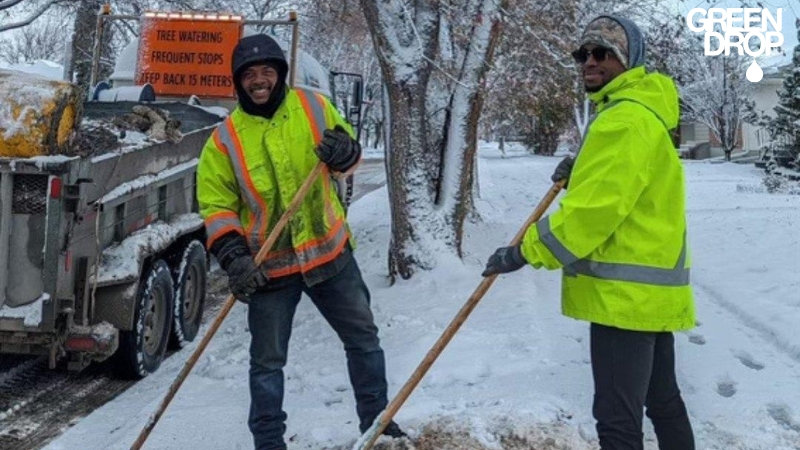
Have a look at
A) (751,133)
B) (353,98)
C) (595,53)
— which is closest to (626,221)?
(595,53)

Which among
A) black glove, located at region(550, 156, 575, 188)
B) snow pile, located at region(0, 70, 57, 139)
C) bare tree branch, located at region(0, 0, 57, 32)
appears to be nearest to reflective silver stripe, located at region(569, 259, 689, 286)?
black glove, located at region(550, 156, 575, 188)

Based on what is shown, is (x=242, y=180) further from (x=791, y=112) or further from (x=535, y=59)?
(x=791, y=112)

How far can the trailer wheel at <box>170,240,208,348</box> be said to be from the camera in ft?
20.1

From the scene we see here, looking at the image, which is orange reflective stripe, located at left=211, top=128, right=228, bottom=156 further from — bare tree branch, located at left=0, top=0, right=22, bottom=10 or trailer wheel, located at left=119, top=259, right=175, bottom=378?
bare tree branch, located at left=0, top=0, right=22, bottom=10

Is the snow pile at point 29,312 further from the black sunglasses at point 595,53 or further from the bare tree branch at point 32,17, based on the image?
the bare tree branch at point 32,17

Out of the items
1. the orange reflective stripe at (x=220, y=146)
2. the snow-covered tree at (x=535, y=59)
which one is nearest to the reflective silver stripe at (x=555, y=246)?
the orange reflective stripe at (x=220, y=146)

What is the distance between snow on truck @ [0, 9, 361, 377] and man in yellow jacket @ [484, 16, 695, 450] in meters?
2.63

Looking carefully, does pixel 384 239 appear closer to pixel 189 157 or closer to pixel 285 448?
pixel 189 157

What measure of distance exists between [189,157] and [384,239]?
368 cm

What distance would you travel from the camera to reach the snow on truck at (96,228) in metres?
4.45

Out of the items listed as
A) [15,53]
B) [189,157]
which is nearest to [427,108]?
[189,157]

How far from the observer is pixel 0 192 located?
439 centimetres

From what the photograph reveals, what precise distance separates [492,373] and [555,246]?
2.17m

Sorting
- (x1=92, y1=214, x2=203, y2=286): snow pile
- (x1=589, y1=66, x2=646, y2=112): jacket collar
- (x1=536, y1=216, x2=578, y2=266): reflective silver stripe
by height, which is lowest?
(x1=92, y1=214, x2=203, y2=286): snow pile
